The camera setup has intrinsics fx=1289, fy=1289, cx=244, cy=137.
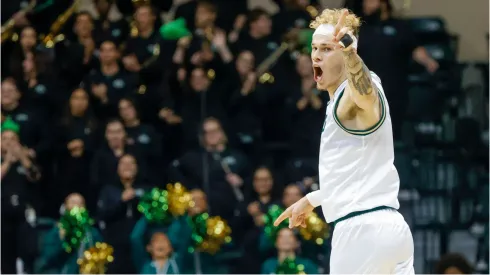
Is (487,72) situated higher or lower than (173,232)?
higher

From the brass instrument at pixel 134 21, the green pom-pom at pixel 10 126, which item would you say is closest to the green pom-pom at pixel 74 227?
the green pom-pom at pixel 10 126

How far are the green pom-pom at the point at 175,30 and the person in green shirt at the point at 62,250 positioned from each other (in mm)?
2133

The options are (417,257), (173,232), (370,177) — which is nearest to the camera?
(370,177)

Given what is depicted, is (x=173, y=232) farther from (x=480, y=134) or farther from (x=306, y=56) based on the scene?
(x=480, y=134)

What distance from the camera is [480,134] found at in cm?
1176

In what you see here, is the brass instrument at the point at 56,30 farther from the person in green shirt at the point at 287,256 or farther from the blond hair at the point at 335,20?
the blond hair at the point at 335,20

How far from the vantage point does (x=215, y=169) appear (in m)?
11.1

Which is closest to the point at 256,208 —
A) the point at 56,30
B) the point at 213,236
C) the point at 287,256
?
the point at 213,236

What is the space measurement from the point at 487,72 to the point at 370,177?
272 inches

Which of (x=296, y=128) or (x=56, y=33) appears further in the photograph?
(x=56, y=33)

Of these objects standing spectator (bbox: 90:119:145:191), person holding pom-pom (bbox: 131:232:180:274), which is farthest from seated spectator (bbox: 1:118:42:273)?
person holding pom-pom (bbox: 131:232:180:274)

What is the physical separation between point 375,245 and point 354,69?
879mm

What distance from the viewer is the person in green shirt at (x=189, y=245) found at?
10406 millimetres

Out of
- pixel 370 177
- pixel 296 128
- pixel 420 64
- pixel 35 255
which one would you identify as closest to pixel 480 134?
pixel 420 64
